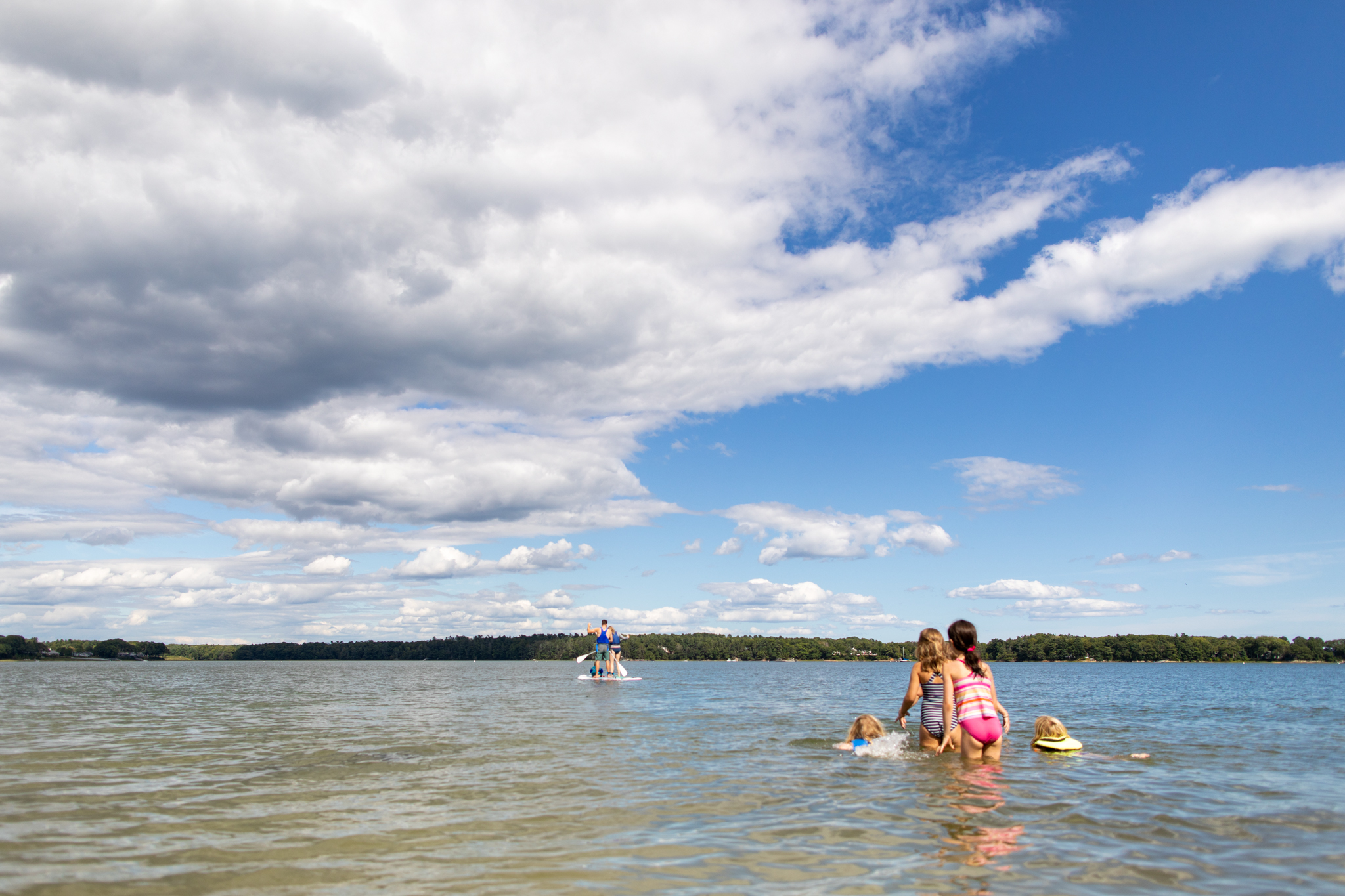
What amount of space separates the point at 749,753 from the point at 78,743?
50.6ft

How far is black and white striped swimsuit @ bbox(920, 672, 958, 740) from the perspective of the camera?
15.0 metres

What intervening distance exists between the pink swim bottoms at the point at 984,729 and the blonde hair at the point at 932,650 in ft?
3.49

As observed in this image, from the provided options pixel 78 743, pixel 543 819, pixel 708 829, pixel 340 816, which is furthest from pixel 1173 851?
pixel 78 743

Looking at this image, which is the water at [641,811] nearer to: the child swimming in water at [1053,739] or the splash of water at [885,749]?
the splash of water at [885,749]

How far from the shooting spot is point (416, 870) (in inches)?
293

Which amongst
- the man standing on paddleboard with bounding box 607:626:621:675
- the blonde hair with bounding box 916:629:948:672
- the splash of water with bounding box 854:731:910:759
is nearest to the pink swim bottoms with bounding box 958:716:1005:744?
the blonde hair with bounding box 916:629:948:672

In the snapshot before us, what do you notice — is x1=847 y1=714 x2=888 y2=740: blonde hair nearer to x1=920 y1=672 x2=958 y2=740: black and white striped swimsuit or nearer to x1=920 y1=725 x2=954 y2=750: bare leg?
x1=920 y1=725 x2=954 y2=750: bare leg

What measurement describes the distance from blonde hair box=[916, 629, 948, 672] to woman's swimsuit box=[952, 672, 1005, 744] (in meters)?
0.59

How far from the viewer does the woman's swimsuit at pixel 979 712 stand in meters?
13.9

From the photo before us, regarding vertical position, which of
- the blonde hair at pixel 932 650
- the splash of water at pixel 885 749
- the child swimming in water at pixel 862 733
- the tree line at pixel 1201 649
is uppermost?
the blonde hair at pixel 932 650

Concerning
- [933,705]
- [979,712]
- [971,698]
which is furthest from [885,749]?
[971,698]

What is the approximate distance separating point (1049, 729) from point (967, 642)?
4878 mm

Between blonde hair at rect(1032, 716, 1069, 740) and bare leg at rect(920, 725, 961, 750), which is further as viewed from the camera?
blonde hair at rect(1032, 716, 1069, 740)

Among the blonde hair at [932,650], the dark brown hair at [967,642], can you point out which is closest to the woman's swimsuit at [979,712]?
the dark brown hair at [967,642]
